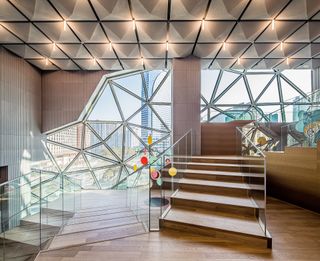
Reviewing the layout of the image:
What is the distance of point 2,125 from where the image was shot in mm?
7305

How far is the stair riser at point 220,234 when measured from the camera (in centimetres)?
305

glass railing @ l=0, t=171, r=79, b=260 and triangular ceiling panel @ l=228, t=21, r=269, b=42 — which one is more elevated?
triangular ceiling panel @ l=228, t=21, r=269, b=42

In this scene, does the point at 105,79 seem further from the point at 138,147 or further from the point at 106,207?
the point at 106,207

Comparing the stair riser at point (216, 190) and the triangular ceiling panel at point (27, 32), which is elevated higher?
the triangular ceiling panel at point (27, 32)

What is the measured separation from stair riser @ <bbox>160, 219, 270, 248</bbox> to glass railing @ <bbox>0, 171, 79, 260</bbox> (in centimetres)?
354

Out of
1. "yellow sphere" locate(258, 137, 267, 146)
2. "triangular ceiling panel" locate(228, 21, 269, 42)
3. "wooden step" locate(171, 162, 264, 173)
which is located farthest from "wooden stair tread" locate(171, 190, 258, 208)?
"triangular ceiling panel" locate(228, 21, 269, 42)

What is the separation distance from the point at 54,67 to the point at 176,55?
234 inches

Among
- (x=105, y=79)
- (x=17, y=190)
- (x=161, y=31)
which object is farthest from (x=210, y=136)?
(x=17, y=190)

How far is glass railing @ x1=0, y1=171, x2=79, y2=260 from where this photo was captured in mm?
5254

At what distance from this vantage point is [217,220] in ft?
11.6

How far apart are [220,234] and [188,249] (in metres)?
0.65

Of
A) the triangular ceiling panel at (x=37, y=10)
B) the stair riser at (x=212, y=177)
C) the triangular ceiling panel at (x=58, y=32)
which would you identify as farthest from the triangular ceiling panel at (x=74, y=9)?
the stair riser at (x=212, y=177)

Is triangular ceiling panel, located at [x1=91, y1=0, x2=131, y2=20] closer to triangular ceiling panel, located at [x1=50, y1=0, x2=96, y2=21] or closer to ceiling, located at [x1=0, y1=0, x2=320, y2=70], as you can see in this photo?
ceiling, located at [x1=0, y1=0, x2=320, y2=70]

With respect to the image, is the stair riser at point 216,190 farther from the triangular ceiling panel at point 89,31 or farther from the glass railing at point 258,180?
the triangular ceiling panel at point 89,31
